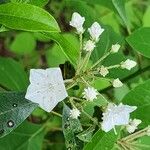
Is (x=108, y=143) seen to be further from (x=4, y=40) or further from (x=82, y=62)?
(x=4, y=40)

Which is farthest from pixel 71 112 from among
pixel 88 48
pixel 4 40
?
pixel 4 40

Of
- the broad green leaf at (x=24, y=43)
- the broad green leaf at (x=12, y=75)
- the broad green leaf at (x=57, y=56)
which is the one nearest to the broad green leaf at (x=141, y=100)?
the broad green leaf at (x=12, y=75)

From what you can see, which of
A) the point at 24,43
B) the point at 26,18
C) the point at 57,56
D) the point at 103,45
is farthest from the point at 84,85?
the point at 24,43

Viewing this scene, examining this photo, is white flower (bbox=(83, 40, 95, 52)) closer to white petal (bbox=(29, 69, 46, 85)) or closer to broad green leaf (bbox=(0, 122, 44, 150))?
white petal (bbox=(29, 69, 46, 85))

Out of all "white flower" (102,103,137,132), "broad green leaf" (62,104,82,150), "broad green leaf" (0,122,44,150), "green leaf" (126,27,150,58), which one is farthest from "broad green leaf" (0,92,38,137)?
"broad green leaf" (0,122,44,150)

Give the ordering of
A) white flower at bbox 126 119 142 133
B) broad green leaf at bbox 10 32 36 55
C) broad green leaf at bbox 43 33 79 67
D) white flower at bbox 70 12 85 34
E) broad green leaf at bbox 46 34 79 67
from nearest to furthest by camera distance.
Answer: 1. broad green leaf at bbox 43 33 79 67
2. white flower at bbox 70 12 85 34
3. white flower at bbox 126 119 142 133
4. broad green leaf at bbox 46 34 79 67
5. broad green leaf at bbox 10 32 36 55

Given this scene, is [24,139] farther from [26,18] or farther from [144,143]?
[26,18]
